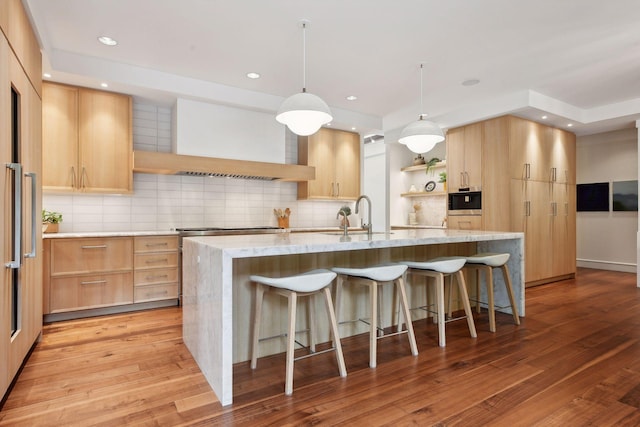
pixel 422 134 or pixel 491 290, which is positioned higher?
pixel 422 134

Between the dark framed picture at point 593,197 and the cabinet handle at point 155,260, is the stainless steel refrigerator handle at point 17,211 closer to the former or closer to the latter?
the cabinet handle at point 155,260

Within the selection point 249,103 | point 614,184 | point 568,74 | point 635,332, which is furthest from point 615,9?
point 614,184

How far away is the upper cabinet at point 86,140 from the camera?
12.0 ft

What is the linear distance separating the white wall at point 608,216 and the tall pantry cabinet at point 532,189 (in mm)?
1134

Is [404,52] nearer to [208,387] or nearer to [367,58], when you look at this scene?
[367,58]

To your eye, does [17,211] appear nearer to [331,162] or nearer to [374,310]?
[374,310]

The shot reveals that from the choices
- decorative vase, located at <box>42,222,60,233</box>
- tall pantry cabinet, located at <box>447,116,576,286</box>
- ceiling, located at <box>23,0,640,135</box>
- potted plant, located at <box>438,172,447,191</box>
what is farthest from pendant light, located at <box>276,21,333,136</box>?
potted plant, located at <box>438,172,447,191</box>

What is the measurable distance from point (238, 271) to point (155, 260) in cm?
193

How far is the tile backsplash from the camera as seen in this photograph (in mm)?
4094

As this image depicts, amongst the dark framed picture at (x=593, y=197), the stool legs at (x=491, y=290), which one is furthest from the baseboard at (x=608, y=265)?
the stool legs at (x=491, y=290)

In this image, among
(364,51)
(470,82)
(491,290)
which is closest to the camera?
(491,290)

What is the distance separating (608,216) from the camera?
6.28 metres

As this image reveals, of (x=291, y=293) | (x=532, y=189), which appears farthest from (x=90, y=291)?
(x=532, y=189)

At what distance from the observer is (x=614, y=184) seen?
614 centimetres
